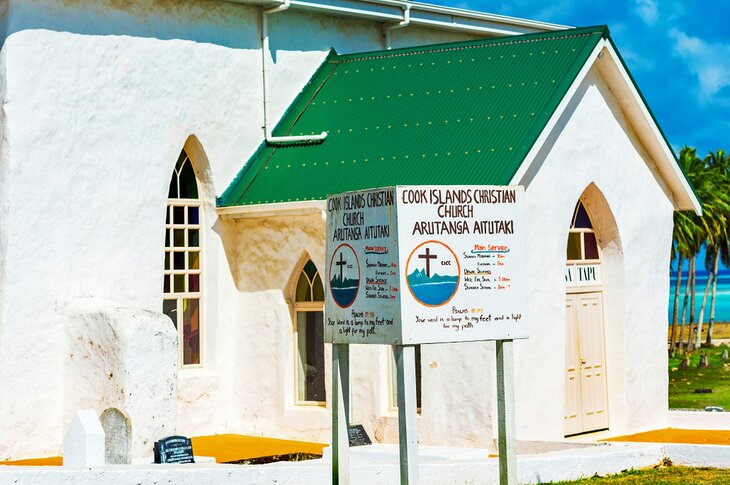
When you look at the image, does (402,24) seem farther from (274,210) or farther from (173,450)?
(173,450)

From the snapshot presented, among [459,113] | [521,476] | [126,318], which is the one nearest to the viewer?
[521,476]

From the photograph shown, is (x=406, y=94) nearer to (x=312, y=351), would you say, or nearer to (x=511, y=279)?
(x=312, y=351)

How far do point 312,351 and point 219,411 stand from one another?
1.66 meters

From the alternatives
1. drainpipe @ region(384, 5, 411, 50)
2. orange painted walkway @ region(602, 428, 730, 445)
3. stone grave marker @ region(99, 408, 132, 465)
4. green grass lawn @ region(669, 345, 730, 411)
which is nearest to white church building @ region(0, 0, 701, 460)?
orange painted walkway @ region(602, 428, 730, 445)

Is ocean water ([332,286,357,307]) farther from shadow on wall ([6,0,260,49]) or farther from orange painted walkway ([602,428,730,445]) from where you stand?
orange painted walkway ([602,428,730,445])

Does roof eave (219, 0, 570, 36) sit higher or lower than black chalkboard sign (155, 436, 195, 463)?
higher

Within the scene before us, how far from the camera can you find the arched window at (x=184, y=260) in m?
19.9

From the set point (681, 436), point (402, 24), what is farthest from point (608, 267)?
point (402, 24)

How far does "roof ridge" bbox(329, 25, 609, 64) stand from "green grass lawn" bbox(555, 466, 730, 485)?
21.0ft

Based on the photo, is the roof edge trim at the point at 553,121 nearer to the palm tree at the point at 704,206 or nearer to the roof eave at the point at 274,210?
the roof eave at the point at 274,210

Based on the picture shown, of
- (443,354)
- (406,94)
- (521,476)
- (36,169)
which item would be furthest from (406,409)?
(406,94)

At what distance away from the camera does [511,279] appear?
11695 mm

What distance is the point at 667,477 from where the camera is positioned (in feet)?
50.9

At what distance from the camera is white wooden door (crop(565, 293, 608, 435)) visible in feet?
64.6
